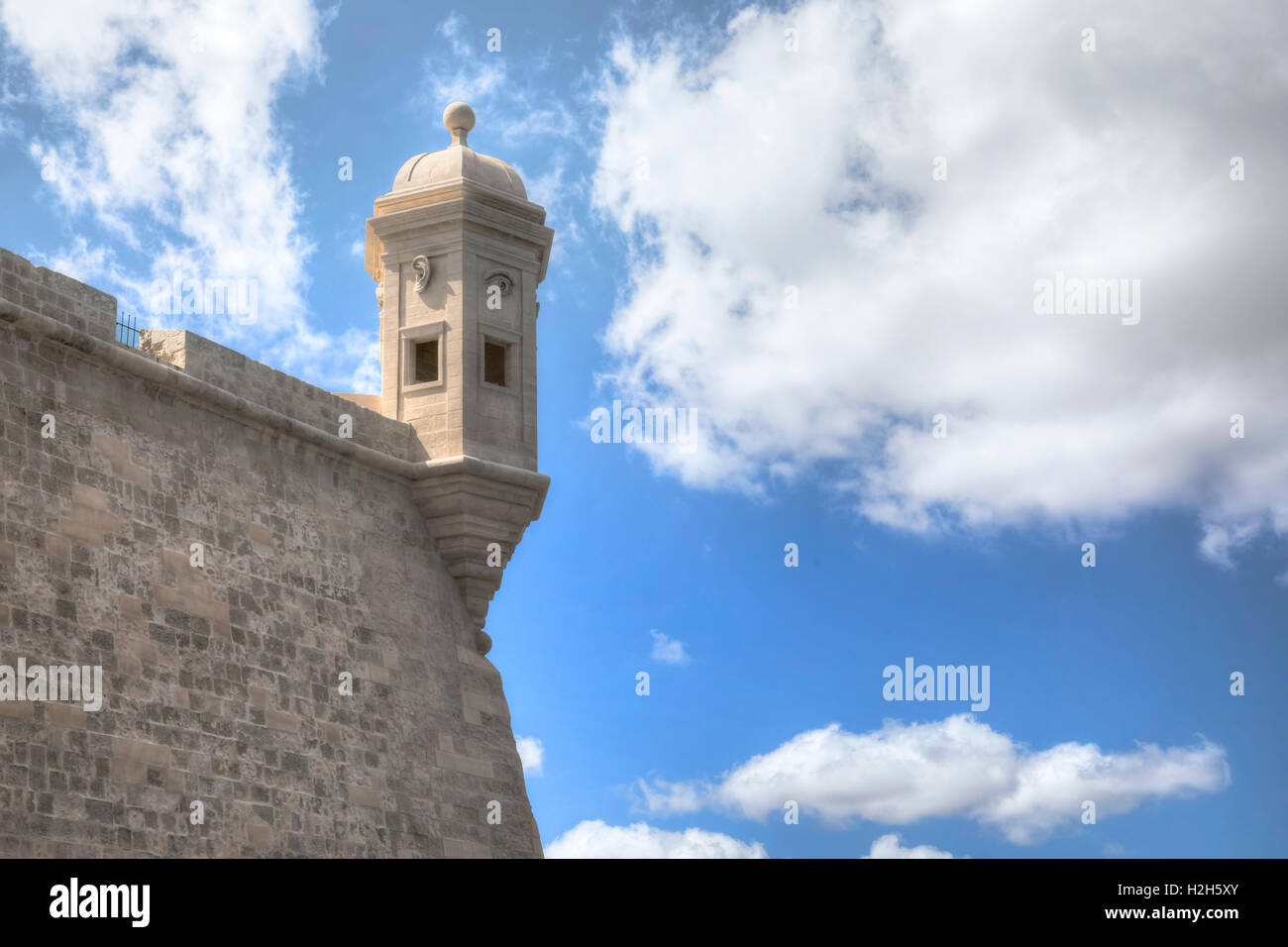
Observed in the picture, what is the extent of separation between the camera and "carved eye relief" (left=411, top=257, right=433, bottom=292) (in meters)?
17.7

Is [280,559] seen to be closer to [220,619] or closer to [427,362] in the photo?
[220,619]

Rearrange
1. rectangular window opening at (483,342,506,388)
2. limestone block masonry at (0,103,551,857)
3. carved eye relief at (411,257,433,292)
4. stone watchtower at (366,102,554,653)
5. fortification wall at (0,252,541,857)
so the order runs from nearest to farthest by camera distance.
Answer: fortification wall at (0,252,541,857)
limestone block masonry at (0,103,551,857)
stone watchtower at (366,102,554,653)
carved eye relief at (411,257,433,292)
rectangular window opening at (483,342,506,388)

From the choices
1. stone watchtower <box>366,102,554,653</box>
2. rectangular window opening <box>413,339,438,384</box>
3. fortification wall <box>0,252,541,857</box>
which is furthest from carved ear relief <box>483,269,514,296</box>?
fortification wall <box>0,252,541,857</box>

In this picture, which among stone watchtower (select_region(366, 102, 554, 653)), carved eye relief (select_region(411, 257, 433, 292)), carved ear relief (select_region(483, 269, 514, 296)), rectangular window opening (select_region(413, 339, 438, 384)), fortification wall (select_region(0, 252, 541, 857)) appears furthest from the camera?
rectangular window opening (select_region(413, 339, 438, 384))

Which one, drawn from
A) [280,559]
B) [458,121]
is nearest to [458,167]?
[458,121]

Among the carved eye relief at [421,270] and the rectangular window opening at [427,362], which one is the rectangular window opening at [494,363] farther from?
the carved eye relief at [421,270]

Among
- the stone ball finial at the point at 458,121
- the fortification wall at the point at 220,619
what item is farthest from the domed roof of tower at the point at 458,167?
the fortification wall at the point at 220,619

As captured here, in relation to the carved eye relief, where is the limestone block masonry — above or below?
below

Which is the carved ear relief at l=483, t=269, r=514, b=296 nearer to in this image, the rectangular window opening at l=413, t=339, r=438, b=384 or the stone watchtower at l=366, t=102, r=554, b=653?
the stone watchtower at l=366, t=102, r=554, b=653

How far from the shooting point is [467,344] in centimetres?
1747
